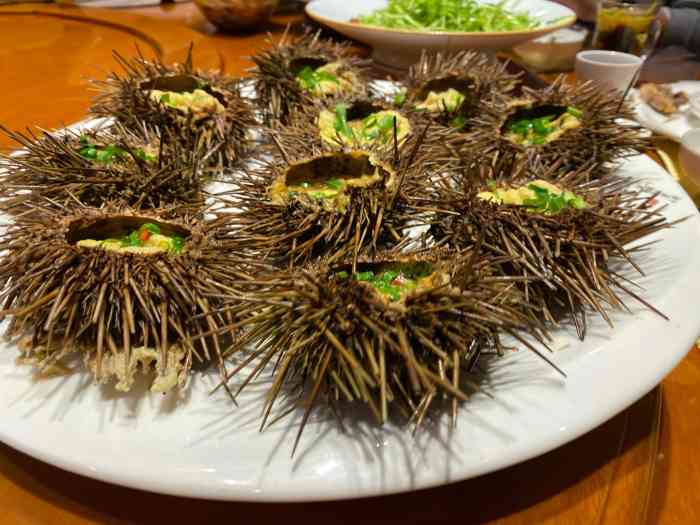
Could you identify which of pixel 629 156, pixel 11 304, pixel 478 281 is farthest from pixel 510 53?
pixel 11 304

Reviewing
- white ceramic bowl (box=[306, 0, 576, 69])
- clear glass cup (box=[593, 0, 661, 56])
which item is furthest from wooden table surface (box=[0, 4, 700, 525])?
clear glass cup (box=[593, 0, 661, 56])

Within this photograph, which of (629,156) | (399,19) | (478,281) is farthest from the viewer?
(399,19)

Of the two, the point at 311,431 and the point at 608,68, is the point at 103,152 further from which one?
the point at 608,68

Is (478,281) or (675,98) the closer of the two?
(478,281)

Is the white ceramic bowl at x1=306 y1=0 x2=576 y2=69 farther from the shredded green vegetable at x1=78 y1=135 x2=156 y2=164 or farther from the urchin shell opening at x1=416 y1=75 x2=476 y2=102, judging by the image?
the shredded green vegetable at x1=78 y1=135 x2=156 y2=164

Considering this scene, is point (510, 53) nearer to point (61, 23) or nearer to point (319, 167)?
point (319, 167)

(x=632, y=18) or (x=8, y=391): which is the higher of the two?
(x=632, y=18)

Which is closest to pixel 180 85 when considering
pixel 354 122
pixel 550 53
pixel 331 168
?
pixel 354 122

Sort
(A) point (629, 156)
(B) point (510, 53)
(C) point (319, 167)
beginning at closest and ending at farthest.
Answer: (C) point (319, 167)
(A) point (629, 156)
(B) point (510, 53)
